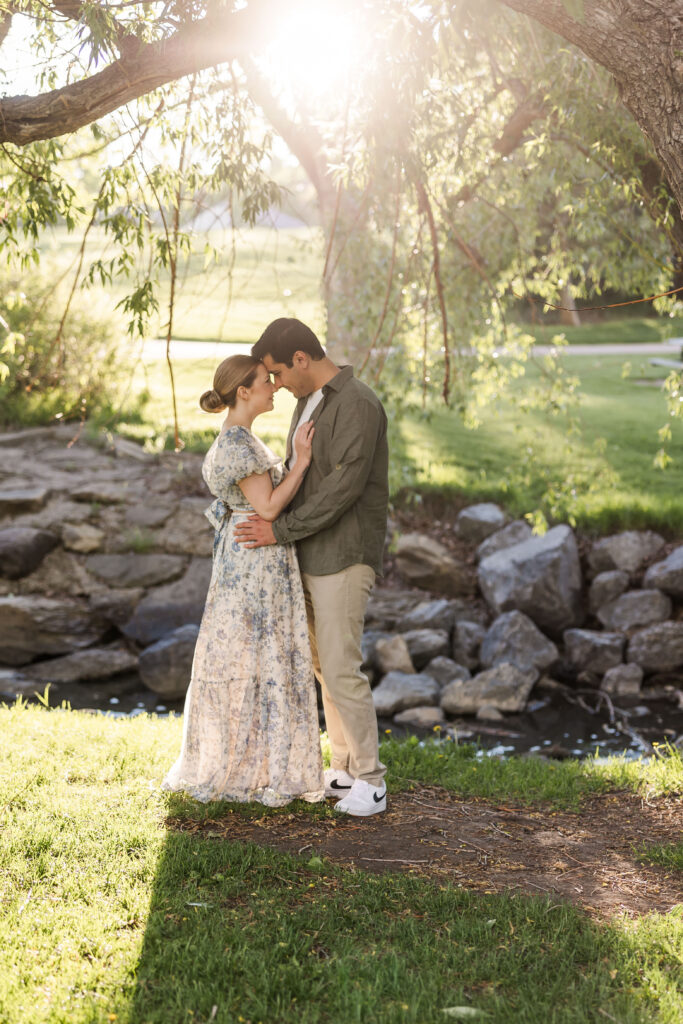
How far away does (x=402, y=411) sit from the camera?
10203mm

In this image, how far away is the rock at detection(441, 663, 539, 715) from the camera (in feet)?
31.2

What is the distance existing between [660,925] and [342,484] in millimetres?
2278

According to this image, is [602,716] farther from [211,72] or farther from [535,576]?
[211,72]

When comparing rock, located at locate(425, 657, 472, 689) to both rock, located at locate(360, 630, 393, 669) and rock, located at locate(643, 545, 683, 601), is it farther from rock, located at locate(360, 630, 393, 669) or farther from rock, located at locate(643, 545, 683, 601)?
rock, located at locate(643, 545, 683, 601)

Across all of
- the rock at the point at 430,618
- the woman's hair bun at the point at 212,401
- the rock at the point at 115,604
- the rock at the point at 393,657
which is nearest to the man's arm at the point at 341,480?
the woman's hair bun at the point at 212,401

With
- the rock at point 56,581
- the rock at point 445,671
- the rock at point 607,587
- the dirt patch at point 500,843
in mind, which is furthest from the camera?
the rock at point 56,581

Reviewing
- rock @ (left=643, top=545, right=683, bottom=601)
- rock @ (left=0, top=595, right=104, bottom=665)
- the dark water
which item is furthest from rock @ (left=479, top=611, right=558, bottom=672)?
rock @ (left=0, top=595, right=104, bottom=665)

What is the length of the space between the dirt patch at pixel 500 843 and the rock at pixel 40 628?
6.52 meters

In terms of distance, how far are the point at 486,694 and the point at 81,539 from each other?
5357mm

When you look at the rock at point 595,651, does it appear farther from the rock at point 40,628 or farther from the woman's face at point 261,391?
the woman's face at point 261,391

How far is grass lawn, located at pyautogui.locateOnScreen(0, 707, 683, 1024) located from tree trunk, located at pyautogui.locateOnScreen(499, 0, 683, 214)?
118 inches

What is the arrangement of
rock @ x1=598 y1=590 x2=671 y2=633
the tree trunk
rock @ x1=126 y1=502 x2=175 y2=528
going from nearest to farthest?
the tree trunk, rock @ x1=598 y1=590 x2=671 y2=633, rock @ x1=126 y1=502 x2=175 y2=528

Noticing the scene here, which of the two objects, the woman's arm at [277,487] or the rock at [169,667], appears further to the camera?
the rock at [169,667]

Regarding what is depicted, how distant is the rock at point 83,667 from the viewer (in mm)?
10320
